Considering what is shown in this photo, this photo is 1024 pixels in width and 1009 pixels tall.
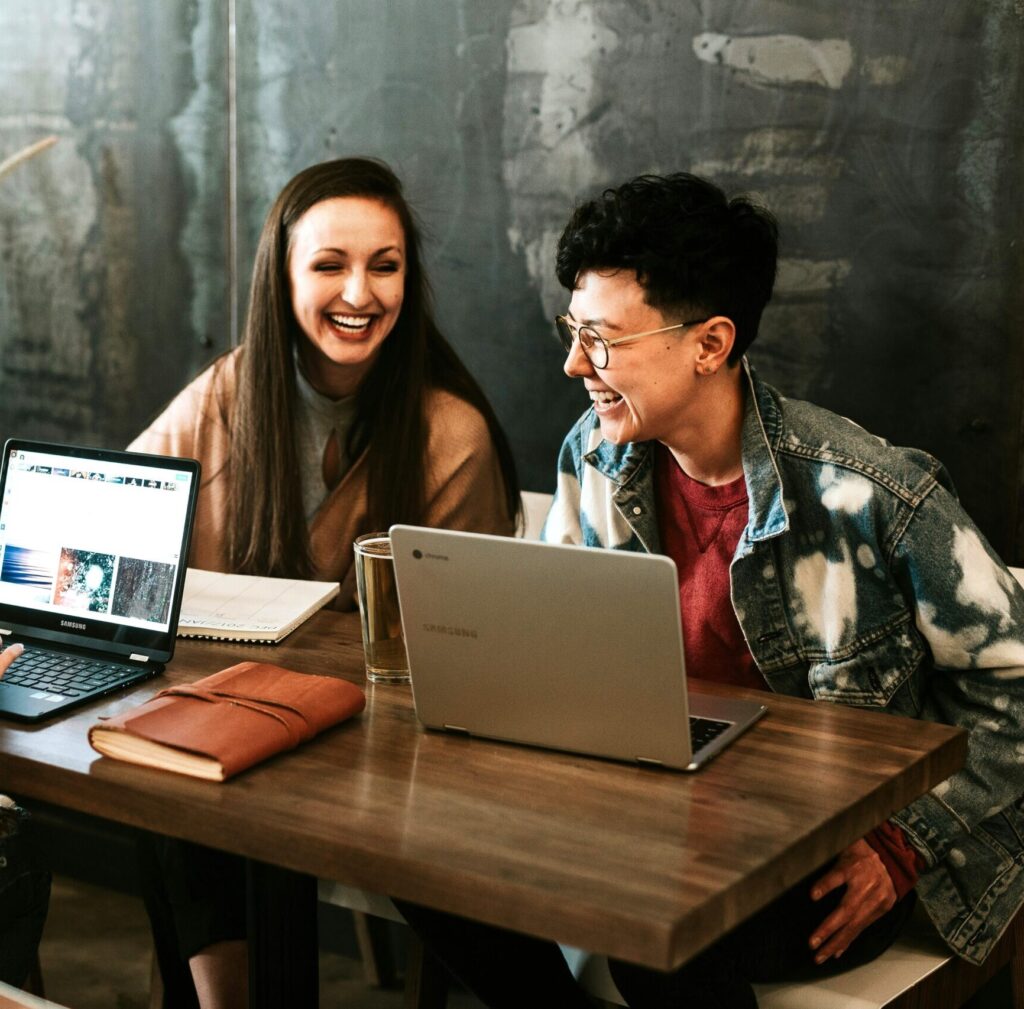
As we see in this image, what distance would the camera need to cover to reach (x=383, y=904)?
185 cm

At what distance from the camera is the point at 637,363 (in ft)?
5.97

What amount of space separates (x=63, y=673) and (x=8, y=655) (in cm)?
8

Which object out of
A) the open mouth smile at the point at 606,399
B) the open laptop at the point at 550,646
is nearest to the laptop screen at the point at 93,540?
the open laptop at the point at 550,646

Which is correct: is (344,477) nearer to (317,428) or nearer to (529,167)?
(317,428)

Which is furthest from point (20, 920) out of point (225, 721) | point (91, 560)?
point (225, 721)

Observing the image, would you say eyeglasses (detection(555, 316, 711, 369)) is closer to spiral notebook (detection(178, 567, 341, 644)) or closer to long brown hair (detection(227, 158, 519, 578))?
spiral notebook (detection(178, 567, 341, 644))

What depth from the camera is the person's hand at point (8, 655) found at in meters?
1.59

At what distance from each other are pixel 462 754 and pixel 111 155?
85.7 inches

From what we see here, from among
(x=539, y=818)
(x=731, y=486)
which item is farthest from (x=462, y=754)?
(x=731, y=486)

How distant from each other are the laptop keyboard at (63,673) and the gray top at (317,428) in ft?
2.45

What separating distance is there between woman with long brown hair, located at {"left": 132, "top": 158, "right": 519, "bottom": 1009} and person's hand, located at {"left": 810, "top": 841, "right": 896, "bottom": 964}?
3.15ft

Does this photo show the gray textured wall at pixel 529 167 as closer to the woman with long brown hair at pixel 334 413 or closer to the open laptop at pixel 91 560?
the woman with long brown hair at pixel 334 413

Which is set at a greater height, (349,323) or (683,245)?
(683,245)

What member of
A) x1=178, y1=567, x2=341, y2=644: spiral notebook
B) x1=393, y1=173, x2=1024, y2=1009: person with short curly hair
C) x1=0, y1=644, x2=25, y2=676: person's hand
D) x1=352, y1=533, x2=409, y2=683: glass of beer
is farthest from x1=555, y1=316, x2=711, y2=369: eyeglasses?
x1=0, y1=644, x2=25, y2=676: person's hand
